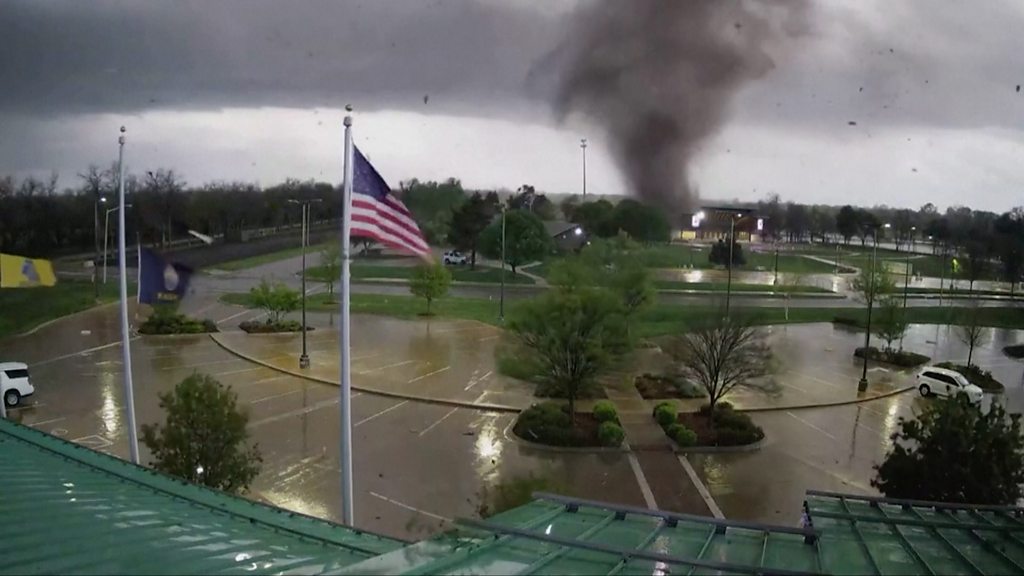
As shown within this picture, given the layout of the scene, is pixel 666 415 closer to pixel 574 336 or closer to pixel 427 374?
pixel 574 336

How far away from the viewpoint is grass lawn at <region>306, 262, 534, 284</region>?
2329 centimetres

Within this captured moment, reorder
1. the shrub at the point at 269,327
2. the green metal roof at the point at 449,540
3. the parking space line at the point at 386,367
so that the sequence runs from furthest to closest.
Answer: the shrub at the point at 269,327 → the parking space line at the point at 386,367 → the green metal roof at the point at 449,540

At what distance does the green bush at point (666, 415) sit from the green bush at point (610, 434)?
2.70ft

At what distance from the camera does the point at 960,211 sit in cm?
2808

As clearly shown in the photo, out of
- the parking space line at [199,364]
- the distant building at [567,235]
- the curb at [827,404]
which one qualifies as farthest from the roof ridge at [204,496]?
the distant building at [567,235]

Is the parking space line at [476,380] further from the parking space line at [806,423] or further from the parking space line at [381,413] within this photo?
the parking space line at [806,423]

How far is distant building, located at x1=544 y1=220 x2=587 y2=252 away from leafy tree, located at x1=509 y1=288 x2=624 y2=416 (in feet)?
52.3

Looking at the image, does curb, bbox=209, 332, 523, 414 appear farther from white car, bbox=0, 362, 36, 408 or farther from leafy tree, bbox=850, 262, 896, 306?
leafy tree, bbox=850, 262, 896, 306

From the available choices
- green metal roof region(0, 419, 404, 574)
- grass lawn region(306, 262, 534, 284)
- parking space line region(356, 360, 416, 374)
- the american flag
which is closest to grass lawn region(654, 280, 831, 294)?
grass lawn region(306, 262, 534, 284)

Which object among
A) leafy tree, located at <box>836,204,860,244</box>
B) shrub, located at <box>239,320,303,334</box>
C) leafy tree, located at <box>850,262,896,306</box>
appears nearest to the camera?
leafy tree, located at <box>850,262,896,306</box>

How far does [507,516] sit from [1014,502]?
4586 millimetres

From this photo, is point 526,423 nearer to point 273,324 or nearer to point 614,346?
point 614,346

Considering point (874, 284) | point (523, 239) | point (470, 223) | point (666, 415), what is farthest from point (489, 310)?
point (666, 415)

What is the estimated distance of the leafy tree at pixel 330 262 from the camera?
17391 millimetres
